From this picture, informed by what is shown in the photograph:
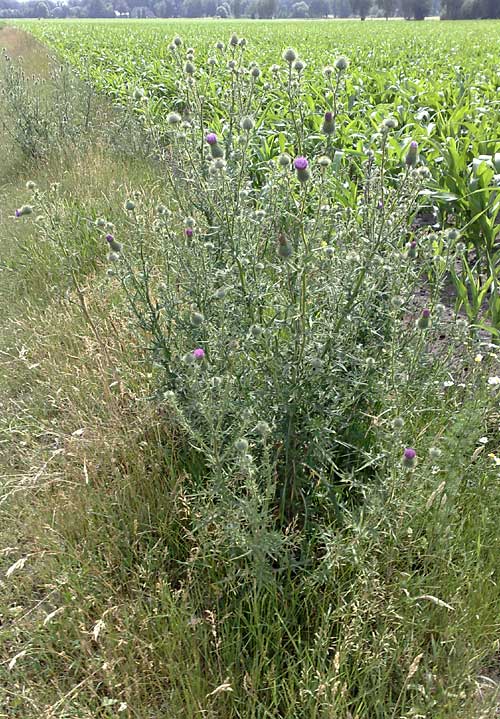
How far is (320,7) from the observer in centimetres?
10250

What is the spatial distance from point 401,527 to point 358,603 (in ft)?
0.88

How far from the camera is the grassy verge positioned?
1.32 meters

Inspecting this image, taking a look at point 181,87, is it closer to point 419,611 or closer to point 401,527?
point 401,527

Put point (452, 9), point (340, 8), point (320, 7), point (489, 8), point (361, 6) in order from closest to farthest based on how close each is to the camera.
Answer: point (489, 8), point (452, 9), point (361, 6), point (340, 8), point (320, 7)

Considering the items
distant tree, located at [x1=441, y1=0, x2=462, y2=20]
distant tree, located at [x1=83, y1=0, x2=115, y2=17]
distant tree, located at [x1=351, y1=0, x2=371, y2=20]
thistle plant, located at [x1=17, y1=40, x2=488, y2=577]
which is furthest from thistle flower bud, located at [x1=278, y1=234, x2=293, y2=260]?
distant tree, located at [x1=83, y1=0, x2=115, y2=17]

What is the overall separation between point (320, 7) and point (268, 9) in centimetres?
2455

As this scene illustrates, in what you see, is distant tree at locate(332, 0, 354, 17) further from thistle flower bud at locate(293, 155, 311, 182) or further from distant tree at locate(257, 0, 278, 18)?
thistle flower bud at locate(293, 155, 311, 182)

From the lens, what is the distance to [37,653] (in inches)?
60.1

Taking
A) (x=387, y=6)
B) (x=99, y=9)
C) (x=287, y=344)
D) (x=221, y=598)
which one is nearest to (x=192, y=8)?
(x=99, y=9)

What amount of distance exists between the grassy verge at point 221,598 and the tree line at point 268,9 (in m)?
63.0

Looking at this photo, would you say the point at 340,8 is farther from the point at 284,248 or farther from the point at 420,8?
the point at 284,248

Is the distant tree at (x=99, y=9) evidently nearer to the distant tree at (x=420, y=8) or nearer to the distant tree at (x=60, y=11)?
the distant tree at (x=60, y=11)

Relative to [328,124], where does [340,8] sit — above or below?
above

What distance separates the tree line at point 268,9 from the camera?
5751 cm
